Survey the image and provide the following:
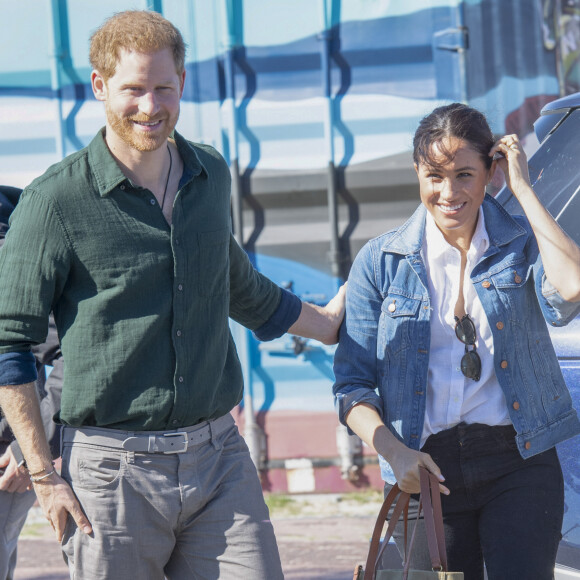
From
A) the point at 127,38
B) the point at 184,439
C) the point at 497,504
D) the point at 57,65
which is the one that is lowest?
the point at 497,504

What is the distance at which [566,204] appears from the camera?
2.98 meters

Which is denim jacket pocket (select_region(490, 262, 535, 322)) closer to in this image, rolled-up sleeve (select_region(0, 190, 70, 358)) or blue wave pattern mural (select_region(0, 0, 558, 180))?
rolled-up sleeve (select_region(0, 190, 70, 358))

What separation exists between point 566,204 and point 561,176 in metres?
0.10

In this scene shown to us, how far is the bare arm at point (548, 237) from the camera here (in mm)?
2537

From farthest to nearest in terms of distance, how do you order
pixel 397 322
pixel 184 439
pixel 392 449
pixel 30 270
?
pixel 397 322 < pixel 392 449 < pixel 184 439 < pixel 30 270

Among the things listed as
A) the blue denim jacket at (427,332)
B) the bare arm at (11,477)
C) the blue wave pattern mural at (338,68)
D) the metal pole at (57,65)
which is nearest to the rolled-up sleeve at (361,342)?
the blue denim jacket at (427,332)

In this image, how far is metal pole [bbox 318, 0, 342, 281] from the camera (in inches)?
218

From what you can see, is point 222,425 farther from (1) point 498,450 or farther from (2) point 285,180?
(2) point 285,180

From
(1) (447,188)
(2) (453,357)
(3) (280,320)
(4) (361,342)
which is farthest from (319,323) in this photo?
(1) (447,188)

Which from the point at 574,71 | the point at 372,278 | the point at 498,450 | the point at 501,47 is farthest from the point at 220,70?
the point at 498,450

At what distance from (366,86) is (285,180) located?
0.69 meters

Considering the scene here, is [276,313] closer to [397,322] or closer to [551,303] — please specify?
[397,322]

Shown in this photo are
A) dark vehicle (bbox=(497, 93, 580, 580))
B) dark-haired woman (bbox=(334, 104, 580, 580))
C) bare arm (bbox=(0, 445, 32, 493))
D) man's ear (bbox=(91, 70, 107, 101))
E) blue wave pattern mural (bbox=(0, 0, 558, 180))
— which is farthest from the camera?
blue wave pattern mural (bbox=(0, 0, 558, 180))

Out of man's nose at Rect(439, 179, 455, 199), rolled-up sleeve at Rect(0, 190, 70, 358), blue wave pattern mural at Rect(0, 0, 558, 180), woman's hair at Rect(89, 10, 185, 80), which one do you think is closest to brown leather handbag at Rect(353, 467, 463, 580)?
man's nose at Rect(439, 179, 455, 199)
